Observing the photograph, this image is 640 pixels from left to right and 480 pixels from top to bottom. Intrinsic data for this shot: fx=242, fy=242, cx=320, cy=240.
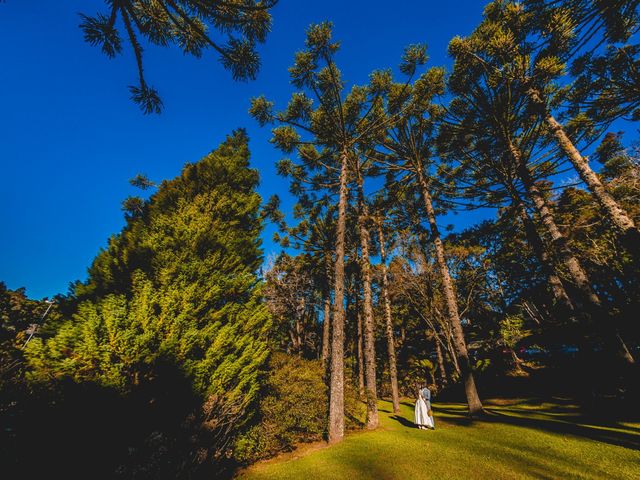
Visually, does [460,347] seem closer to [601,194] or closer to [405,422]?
[405,422]

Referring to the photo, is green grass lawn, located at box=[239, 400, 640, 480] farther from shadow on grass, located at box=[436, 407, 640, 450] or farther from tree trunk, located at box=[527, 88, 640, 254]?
tree trunk, located at box=[527, 88, 640, 254]

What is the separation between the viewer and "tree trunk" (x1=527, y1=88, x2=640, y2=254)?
19.3 ft

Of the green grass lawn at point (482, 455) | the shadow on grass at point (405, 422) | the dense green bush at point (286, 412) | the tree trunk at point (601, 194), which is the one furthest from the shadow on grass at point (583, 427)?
the dense green bush at point (286, 412)

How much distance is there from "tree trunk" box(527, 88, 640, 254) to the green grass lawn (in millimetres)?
4654

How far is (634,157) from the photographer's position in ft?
36.3

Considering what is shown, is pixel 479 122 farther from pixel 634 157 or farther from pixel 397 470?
pixel 397 470

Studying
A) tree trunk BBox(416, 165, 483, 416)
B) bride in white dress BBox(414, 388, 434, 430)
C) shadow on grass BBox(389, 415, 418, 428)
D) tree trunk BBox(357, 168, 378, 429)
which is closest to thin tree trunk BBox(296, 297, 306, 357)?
shadow on grass BBox(389, 415, 418, 428)

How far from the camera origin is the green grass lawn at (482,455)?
459 cm

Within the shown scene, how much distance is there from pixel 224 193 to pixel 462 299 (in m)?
18.1

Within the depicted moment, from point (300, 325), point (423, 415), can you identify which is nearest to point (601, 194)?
point (423, 415)

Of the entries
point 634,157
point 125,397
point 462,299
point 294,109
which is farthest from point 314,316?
point 634,157

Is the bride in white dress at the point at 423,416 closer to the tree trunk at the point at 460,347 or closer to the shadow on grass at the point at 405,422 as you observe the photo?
the shadow on grass at the point at 405,422

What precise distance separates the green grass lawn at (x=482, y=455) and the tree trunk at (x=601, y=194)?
4654mm

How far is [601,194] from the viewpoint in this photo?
6.58m
